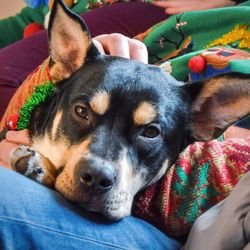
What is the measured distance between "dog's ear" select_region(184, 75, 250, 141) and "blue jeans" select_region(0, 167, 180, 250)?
406mm

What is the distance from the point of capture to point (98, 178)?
3.14 ft

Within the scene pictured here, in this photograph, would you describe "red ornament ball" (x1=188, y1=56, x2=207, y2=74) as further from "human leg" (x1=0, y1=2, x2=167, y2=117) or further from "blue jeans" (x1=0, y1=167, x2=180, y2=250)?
"human leg" (x1=0, y1=2, x2=167, y2=117)

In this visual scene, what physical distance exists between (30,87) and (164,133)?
60 cm

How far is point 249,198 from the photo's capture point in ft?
2.72

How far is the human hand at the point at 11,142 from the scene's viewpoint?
140 centimetres

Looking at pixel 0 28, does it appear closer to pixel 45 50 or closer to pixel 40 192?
pixel 45 50

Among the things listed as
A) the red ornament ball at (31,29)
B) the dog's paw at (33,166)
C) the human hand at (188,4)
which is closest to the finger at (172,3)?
the human hand at (188,4)

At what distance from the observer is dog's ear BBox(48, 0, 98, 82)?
1.20m

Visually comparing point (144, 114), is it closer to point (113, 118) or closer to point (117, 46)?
point (113, 118)


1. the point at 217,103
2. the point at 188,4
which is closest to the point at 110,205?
the point at 217,103

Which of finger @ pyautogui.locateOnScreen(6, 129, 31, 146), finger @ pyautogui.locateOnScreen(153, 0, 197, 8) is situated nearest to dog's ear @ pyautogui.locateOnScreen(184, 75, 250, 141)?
finger @ pyautogui.locateOnScreen(6, 129, 31, 146)

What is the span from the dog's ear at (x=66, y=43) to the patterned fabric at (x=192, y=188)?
1.41ft

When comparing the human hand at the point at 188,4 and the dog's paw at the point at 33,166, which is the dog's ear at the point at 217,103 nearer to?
the dog's paw at the point at 33,166

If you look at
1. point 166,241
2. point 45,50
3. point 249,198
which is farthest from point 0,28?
point 249,198
